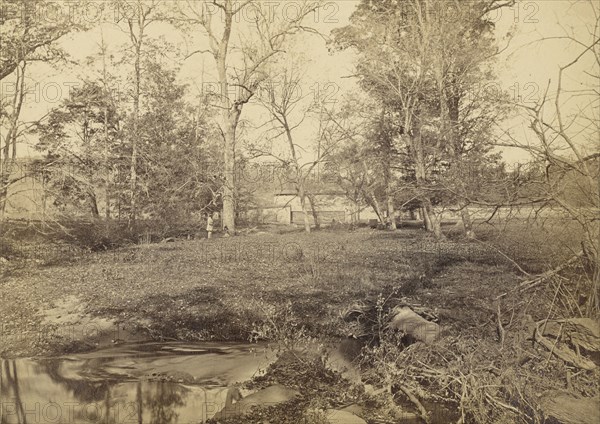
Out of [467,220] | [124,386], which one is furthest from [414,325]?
[467,220]

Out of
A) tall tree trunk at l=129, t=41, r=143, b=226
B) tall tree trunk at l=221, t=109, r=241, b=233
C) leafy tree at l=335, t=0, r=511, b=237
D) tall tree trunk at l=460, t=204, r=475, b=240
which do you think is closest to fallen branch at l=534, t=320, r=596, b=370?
tall tree trunk at l=460, t=204, r=475, b=240

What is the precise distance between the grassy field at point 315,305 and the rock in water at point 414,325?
9.6 inches

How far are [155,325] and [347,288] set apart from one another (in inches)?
145

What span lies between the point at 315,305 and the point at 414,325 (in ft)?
7.24

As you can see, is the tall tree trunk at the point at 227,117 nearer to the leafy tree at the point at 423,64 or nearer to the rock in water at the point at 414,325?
the leafy tree at the point at 423,64

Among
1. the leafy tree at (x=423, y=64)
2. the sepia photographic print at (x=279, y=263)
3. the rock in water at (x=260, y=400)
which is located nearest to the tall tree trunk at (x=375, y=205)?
the leafy tree at (x=423, y=64)

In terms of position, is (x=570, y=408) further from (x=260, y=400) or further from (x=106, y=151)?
(x=106, y=151)

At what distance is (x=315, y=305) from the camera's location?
8.27 metres

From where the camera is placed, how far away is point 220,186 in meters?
13.2

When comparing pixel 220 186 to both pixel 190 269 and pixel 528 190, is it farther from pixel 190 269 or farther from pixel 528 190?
pixel 528 190

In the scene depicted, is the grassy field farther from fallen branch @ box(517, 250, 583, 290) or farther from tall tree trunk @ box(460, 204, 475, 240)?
tall tree trunk @ box(460, 204, 475, 240)

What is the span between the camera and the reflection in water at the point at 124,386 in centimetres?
559

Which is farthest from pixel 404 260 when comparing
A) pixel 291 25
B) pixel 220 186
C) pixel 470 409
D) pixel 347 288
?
pixel 470 409

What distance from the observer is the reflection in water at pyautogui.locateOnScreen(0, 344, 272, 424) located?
559cm
